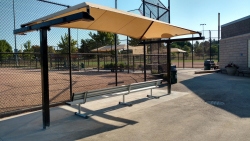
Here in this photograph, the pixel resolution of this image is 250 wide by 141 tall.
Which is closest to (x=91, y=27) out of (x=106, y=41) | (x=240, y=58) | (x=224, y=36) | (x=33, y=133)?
(x=33, y=133)

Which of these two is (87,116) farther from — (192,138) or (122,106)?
(192,138)

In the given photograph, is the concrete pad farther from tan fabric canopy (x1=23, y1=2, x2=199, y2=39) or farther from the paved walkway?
tan fabric canopy (x1=23, y1=2, x2=199, y2=39)

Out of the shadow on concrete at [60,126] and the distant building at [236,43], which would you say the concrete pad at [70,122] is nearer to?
the shadow on concrete at [60,126]

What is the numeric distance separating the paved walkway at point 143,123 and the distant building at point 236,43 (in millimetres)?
11241

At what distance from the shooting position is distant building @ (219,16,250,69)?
17125mm

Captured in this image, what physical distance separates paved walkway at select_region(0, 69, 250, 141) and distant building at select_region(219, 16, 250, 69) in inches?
443

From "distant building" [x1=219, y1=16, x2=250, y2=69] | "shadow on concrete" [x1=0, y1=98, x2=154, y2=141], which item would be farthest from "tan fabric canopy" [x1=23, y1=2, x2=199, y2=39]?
"distant building" [x1=219, y1=16, x2=250, y2=69]

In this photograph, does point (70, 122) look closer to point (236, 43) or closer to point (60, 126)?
point (60, 126)

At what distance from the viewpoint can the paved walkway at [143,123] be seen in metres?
4.52

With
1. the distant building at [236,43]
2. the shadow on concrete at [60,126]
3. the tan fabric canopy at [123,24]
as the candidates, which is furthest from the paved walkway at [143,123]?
the distant building at [236,43]

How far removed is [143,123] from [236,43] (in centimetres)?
1642

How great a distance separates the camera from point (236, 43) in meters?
18.3

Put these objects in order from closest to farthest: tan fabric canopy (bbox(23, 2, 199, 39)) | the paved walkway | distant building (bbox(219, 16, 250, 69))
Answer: the paved walkway < tan fabric canopy (bbox(23, 2, 199, 39)) < distant building (bbox(219, 16, 250, 69))

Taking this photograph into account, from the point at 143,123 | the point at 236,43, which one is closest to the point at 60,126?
the point at 143,123
